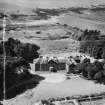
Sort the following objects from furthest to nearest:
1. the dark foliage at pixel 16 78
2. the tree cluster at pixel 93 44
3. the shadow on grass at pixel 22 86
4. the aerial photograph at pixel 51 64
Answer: the tree cluster at pixel 93 44 < the dark foliage at pixel 16 78 < the shadow on grass at pixel 22 86 < the aerial photograph at pixel 51 64

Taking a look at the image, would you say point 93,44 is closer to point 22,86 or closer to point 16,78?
point 16,78

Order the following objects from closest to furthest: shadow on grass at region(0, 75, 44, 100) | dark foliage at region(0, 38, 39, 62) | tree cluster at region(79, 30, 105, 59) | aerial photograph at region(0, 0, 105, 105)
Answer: aerial photograph at region(0, 0, 105, 105) → shadow on grass at region(0, 75, 44, 100) → dark foliage at region(0, 38, 39, 62) → tree cluster at region(79, 30, 105, 59)

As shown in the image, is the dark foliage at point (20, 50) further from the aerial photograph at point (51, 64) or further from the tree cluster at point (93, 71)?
the tree cluster at point (93, 71)

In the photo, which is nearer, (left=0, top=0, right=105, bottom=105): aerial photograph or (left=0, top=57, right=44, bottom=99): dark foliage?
(left=0, top=0, right=105, bottom=105): aerial photograph

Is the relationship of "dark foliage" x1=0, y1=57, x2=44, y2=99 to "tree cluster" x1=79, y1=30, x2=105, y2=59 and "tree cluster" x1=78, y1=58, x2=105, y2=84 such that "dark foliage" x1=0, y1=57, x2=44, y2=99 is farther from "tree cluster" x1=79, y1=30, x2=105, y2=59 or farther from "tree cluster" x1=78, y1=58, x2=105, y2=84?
"tree cluster" x1=79, y1=30, x2=105, y2=59

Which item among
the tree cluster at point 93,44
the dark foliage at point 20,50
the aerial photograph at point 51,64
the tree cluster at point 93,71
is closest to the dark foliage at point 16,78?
the aerial photograph at point 51,64

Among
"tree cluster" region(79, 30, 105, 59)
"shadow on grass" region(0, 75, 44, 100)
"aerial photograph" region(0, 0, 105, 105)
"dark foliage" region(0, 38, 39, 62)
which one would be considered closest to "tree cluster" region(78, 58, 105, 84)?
"aerial photograph" region(0, 0, 105, 105)

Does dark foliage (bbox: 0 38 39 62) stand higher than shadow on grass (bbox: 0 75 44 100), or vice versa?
dark foliage (bbox: 0 38 39 62)

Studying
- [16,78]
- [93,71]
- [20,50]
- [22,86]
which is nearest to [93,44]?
[93,71]

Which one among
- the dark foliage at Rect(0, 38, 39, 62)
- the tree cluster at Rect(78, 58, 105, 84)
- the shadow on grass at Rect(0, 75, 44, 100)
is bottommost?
the shadow on grass at Rect(0, 75, 44, 100)
